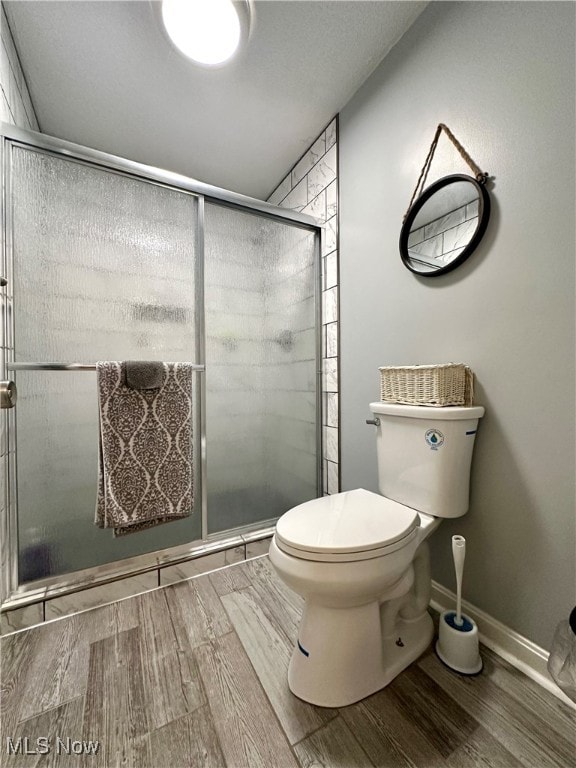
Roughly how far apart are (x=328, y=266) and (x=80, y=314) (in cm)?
125

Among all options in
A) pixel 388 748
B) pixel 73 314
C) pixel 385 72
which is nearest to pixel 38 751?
pixel 388 748

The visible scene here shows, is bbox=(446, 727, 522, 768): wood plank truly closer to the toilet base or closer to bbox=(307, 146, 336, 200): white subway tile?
the toilet base

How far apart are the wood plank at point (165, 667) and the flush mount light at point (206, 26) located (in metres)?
2.22

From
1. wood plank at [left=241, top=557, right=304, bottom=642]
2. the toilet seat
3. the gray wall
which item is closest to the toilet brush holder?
the gray wall

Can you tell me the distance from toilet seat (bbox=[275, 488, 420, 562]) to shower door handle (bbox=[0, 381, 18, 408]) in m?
0.82

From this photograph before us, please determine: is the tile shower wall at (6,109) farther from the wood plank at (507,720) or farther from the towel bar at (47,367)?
the wood plank at (507,720)

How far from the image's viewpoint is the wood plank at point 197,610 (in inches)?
41.8

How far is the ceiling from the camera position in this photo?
3.90 ft

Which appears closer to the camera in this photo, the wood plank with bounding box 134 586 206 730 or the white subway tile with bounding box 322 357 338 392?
the wood plank with bounding box 134 586 206 730

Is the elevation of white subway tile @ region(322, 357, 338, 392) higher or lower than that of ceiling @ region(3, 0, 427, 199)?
lower

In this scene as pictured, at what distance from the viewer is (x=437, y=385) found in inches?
40.2

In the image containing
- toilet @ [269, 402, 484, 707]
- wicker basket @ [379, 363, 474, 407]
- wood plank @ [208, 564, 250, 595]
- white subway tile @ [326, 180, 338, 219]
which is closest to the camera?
toilet @ [269, 402, 484, 707]

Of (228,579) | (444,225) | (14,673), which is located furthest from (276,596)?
(444,225)

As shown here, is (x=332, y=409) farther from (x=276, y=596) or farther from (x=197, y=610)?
(x=197, y=610)
